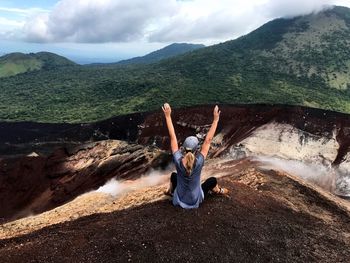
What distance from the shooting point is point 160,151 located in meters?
33.7

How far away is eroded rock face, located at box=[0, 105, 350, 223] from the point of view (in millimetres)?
32438

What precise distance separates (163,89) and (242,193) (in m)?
131

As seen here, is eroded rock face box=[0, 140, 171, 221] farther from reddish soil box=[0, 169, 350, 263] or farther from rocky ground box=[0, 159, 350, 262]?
reddish soil box=[0, 169, 350, 263]

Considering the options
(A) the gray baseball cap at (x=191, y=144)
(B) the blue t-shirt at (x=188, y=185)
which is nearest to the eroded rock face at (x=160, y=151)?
(B) the blue t-shirt at (x=188, y=185)

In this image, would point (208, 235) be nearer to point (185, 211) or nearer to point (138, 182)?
point (185, 211)

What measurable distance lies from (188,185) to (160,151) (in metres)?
20.7

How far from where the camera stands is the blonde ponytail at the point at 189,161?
1198 cm

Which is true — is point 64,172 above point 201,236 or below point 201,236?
below

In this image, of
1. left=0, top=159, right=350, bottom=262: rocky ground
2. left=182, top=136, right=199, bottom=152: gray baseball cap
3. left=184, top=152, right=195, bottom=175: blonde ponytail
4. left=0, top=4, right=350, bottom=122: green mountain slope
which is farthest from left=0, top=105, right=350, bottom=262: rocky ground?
left=0, top=4, right=350, bottom=122: green mountain slope

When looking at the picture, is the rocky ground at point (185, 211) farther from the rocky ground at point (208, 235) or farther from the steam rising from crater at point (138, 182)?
the steam rising from crater at point (138, 182)

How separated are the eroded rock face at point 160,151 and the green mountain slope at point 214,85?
75300 mm

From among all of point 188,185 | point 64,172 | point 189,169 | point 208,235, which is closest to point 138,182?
point 64,172

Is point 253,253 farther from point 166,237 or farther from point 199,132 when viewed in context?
point 199,132

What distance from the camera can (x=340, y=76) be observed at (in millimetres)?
164500
